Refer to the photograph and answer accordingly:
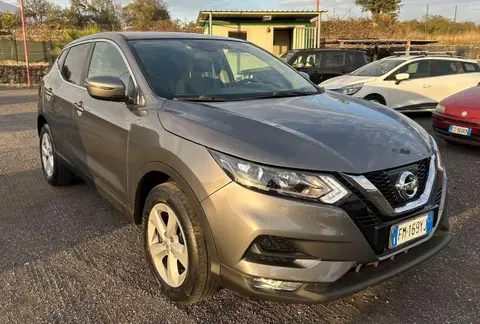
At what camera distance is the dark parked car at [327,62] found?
13.2m

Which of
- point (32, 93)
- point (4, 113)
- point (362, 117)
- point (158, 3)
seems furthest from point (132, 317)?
point (158, 3)

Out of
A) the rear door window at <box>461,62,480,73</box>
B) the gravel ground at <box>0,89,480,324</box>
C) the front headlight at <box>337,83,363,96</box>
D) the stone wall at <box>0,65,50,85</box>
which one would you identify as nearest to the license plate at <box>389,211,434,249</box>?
the gravel ground at <box>0,89,480,324</box>

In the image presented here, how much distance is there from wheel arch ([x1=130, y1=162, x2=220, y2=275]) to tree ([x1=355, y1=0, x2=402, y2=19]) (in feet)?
128

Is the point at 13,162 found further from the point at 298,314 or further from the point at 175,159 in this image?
the point at 298,314

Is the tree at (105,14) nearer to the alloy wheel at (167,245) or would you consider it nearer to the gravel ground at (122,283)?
the gravel ground at (122,283)

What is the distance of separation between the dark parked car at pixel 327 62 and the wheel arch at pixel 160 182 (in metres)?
11.0

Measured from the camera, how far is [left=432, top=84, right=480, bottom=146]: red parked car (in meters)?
6.04

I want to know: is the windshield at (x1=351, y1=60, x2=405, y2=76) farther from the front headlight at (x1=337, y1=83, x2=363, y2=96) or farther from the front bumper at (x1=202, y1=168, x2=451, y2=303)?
the front bumper at (x1=202, y1=168, x2=451, y2=303)

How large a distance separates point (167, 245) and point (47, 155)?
2.99 metres

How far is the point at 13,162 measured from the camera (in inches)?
236

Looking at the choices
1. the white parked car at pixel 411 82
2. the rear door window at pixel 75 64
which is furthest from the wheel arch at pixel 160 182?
the white parked car at pixel 411 82

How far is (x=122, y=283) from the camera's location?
286cm

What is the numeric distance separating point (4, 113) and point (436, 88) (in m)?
10.7

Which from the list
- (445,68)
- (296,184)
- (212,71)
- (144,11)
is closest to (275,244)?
(296,184)
